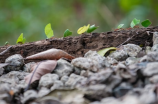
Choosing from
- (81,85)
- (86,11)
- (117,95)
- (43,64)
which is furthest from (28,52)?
(86,11)

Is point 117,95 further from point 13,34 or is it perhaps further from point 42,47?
point 13,34

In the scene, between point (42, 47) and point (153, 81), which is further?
point (42, 47)

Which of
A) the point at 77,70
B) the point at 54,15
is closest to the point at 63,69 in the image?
the point at 77,70

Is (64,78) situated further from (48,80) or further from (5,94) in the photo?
(5,94)

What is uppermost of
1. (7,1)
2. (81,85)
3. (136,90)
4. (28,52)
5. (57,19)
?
(7,1)

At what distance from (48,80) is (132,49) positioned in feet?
2.05

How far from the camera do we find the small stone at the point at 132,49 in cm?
157

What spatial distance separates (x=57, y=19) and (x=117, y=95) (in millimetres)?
5084

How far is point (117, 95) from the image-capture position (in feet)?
3.23

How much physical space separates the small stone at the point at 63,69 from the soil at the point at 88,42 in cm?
33

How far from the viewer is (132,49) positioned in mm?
1599

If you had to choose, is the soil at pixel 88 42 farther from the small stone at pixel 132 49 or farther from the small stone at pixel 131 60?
the small stone at pixel 131 60

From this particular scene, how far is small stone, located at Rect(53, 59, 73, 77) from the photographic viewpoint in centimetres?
134

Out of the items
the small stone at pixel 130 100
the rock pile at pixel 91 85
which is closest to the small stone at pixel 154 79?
the rock pile at pixel 91 85
